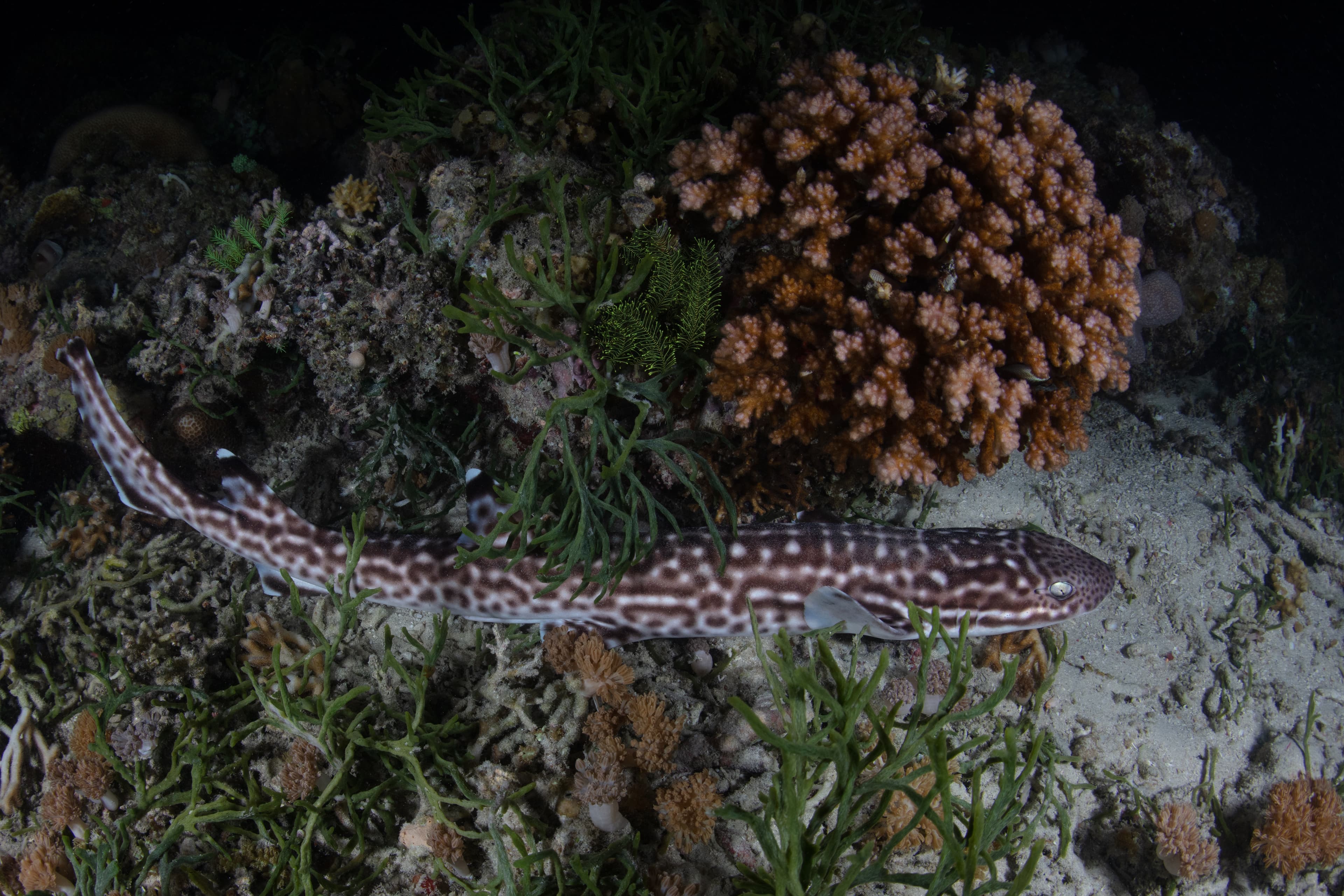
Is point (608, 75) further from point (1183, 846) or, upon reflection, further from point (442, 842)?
point (1183, 846)

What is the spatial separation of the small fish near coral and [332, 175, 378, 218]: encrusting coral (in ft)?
5.71

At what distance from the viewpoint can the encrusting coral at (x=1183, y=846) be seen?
3557 millimetres

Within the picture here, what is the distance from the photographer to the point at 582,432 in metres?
3.87

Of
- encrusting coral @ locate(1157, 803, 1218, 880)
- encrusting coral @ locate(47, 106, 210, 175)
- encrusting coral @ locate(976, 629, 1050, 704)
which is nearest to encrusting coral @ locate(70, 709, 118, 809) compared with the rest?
encrusting coral @ locate(976, 629, 1050, 704)

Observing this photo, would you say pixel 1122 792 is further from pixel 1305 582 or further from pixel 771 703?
pixel 1305 582

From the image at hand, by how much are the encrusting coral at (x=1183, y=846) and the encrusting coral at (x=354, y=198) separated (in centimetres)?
658

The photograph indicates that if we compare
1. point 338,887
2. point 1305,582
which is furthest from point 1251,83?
point 338,887

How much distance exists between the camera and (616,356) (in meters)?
3.41

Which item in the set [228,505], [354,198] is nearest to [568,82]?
[354,198]

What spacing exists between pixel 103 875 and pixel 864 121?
5.65 metres

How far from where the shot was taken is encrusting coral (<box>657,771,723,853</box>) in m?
2.89

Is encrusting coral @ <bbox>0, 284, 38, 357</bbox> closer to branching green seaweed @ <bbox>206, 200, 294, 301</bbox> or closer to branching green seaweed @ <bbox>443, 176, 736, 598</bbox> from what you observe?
branching green seaweed @ <bbox>206, 200, 294, 301</bbox>

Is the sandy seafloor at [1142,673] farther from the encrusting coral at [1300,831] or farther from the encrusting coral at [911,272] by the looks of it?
the encrusting coral at [911,272]

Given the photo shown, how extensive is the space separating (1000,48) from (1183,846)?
16.0 m
